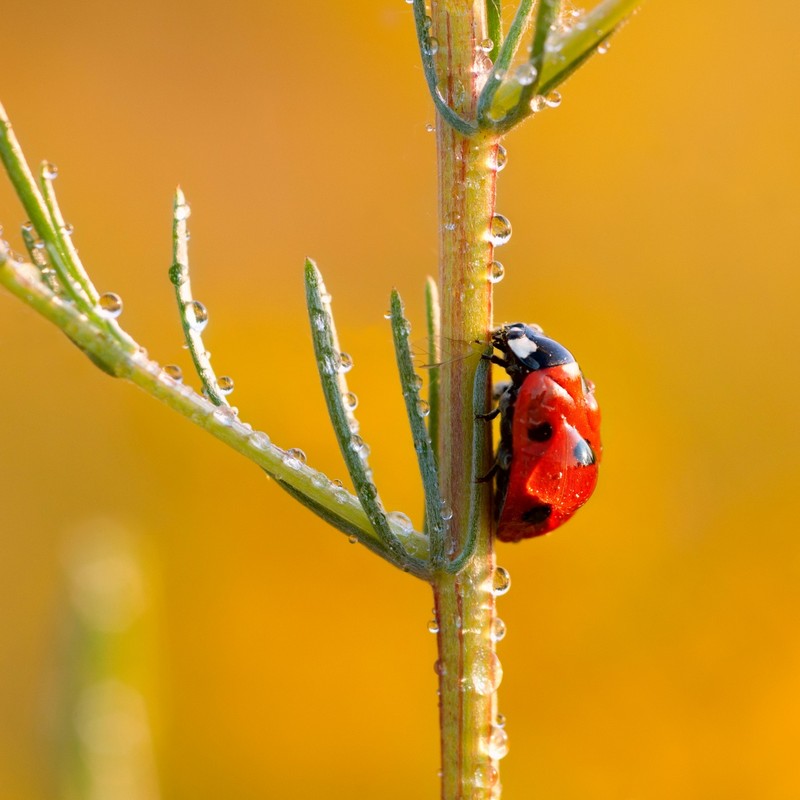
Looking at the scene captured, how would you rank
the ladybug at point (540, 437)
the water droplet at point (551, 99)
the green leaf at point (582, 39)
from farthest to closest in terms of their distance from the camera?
the ladybug at point (540, 437), the water droplet at point (551, 99), the green leaf at point (582, 39)

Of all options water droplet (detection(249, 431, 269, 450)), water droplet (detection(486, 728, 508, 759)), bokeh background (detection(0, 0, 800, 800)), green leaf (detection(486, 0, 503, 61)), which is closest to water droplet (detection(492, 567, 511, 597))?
water droplet (detection(486, 728, 508, 759))

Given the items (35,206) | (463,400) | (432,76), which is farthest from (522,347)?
(35,206)

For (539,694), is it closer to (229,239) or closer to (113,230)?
(229,239)

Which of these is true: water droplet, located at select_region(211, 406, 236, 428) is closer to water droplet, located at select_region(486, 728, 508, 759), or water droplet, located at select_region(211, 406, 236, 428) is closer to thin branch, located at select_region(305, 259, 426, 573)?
thin branch, located at select_region(305, 259, 426, 573)

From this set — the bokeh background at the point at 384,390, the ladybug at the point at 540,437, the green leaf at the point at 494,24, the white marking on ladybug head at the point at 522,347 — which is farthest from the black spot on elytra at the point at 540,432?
the bokeh background at the point at 384,390

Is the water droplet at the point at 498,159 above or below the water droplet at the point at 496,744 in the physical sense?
above

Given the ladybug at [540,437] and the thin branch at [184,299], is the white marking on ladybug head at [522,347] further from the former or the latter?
the thin branch at [184,299]
